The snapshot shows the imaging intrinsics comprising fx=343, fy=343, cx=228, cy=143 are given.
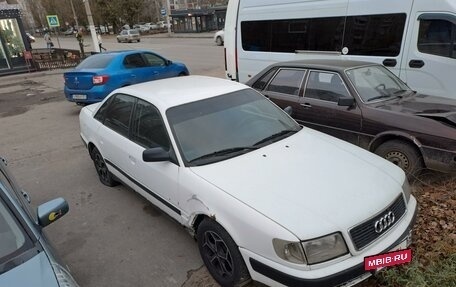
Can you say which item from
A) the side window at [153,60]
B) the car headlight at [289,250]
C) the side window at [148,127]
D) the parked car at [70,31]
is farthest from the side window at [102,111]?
the parked car at [70,31]

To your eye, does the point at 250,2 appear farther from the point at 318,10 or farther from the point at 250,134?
the point at 250,134

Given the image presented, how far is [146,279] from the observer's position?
10.2 ft

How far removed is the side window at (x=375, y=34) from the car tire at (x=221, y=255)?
468 cm

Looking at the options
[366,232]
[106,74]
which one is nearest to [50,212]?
[366,232]

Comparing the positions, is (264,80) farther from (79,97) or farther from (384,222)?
(79,97)

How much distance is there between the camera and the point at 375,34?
5.93 metres

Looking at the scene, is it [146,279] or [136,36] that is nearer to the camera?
[146,279]

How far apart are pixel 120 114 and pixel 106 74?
5.07 metres

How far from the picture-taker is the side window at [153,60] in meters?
9.98

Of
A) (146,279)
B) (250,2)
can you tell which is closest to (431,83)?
(250,2)

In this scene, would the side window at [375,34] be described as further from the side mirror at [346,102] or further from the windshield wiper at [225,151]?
the windshield wiper at [225,151]

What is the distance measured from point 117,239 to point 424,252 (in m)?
3.02

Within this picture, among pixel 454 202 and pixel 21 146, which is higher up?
pixel 454 202

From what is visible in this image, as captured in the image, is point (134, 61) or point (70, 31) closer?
point (134, 61)
